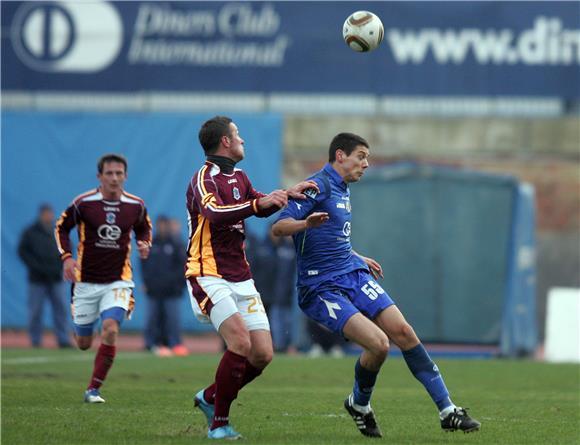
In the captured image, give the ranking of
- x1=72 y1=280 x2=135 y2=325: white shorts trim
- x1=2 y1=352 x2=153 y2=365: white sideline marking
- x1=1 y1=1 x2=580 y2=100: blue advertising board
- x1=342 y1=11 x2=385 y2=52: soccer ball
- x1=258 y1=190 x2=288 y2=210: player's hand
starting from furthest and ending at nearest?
x1=1 y1=1 x2=580 y2=100: blue advertising board
x1=2 y1=352 x2=153 y2=365: white sideline marking
x1=72 y1=280 x2=135 y2=325: white shorts trim
x1=342 y1=11 x2=385 y2=52: soccer ball
x1=258 y1=190 x2=288 y2=210: player's hand

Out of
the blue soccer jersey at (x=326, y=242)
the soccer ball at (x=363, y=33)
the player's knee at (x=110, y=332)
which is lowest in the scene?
the player's knee at (x=110, y=332)

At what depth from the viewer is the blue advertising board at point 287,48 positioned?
27.4 m

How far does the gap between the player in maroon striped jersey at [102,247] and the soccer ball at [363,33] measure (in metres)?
2.98

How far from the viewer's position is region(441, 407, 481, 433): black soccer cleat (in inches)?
353

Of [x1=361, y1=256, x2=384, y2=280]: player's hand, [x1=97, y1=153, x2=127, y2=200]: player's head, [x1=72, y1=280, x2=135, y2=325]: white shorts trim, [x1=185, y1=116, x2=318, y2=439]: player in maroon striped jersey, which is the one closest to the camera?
[x1=185, y1=116, x2=318, y2=439]: player in maroon striped jersey

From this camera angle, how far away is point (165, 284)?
73.6 feet

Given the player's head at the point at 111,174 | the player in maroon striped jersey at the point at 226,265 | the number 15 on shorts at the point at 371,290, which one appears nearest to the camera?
the player in maroon striped jersey at the point at 226,265

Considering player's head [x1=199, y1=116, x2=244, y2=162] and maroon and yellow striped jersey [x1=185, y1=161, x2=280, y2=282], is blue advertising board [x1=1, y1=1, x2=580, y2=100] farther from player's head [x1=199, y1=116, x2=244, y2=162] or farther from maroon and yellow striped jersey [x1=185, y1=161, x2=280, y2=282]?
maroon and yellow striped jersey [x1=185, y1=161, x2=280, y2=282]

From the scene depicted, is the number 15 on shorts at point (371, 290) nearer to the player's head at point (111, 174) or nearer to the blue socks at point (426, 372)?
the blue socks at point (426, 372)

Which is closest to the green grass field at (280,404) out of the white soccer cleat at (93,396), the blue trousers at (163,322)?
the white soccer cleat at (93,396)

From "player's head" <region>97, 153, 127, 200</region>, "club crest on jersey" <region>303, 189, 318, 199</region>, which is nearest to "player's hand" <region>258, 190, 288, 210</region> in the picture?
"club crest on jersey" <region>303, 189, 318, 199</region>

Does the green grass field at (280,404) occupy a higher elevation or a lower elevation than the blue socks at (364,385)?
lower

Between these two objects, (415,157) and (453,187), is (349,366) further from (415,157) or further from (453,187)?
(415,157)

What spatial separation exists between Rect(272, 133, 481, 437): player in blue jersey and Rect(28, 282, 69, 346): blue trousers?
44.1 ft
